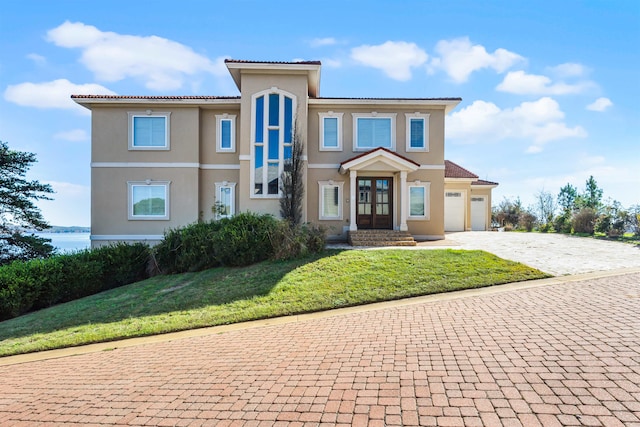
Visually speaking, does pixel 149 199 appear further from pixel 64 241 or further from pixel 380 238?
pixel 380 238

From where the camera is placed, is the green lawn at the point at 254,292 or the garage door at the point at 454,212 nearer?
the green lawn at the point at 254,292

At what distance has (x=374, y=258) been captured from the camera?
1112cm

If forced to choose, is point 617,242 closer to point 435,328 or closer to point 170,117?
point 435,328

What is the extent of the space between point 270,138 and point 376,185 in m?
5.70

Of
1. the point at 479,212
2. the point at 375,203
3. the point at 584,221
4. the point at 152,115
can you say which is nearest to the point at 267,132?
the point at 152,115

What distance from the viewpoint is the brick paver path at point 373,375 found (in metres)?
3.25

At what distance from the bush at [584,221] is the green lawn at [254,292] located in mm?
12422

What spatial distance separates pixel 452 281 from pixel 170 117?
48.8ft

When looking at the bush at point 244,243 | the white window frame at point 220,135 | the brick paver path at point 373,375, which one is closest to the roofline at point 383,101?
the white window frame at point 220,135

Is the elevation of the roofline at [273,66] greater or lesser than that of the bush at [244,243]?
greater

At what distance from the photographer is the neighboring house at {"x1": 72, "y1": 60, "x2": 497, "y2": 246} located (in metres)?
15.9

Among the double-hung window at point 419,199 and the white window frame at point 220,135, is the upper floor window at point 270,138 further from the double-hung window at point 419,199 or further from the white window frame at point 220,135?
the double-hung window at point 419,199

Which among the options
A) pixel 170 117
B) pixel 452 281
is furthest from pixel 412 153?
pixel 170 117

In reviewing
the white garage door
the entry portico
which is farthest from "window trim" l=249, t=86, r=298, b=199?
the white garage door
